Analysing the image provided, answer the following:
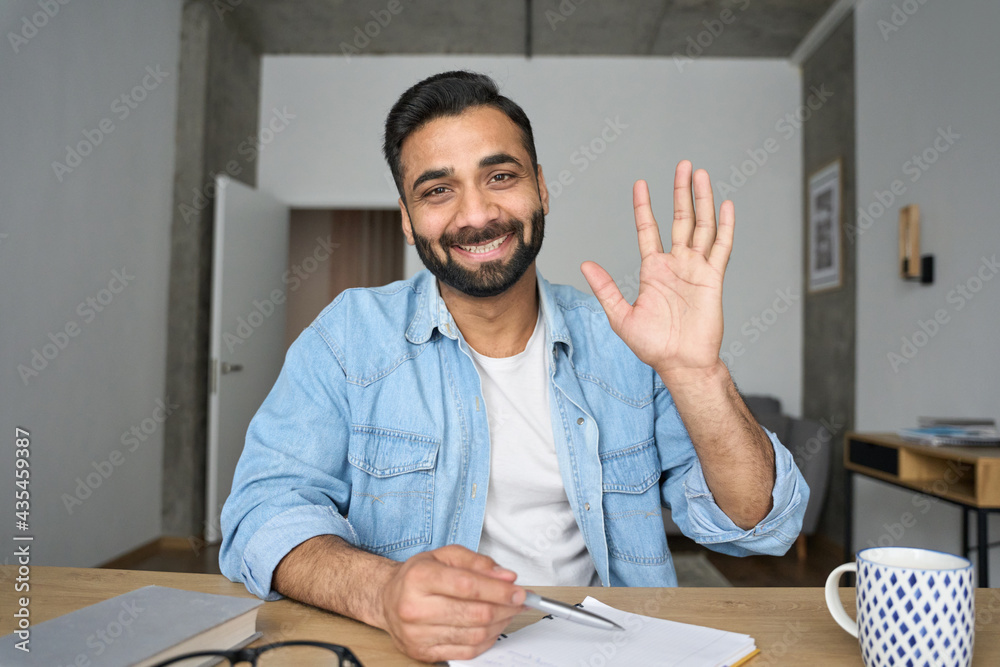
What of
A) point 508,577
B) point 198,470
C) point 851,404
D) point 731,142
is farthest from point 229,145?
point 508,577

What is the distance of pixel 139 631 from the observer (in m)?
0.57

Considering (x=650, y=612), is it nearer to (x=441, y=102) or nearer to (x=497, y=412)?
(x=497, y=412)

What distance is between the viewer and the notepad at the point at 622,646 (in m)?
0.61

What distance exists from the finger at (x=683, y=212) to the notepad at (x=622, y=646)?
0.49 meters

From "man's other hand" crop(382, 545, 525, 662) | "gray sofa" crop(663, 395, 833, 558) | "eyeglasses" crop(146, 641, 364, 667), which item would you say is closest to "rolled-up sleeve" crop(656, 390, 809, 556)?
"man's other hand" crop(382, 545, 525, 662)

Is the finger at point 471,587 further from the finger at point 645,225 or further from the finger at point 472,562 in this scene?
the finger at point 645,225

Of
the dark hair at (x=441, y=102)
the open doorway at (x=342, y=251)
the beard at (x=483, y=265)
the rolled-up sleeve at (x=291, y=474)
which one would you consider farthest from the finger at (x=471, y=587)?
the open doorway at (x=342, y=251)

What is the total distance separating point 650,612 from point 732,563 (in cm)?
313

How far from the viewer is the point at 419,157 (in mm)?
1236

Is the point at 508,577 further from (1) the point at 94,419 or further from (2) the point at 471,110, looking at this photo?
(1) the point at 94,419

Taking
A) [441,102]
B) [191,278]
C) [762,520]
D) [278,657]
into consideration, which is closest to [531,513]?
[762,520]

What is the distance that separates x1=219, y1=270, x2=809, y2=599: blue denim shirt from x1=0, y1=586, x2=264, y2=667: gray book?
0.33 m

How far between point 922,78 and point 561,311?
2626mm

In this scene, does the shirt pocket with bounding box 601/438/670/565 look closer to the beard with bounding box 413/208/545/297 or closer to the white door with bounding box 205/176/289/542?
the beard with bounding box 413/208/545/297
